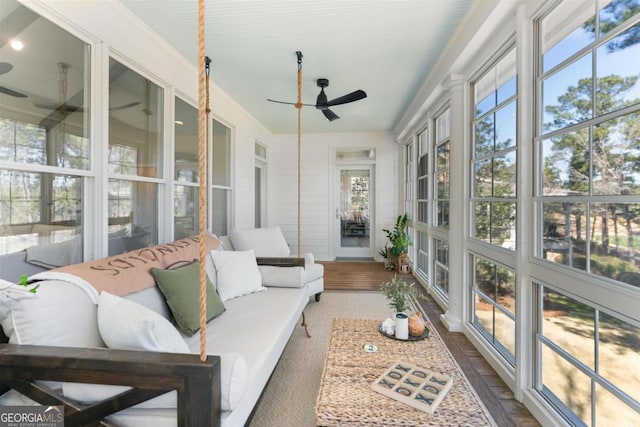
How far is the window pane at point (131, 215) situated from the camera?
7.31ft

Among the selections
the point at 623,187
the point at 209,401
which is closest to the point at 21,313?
the point at 209,401

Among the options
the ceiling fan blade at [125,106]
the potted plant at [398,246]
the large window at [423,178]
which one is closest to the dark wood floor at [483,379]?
the potted plant at [398,246]

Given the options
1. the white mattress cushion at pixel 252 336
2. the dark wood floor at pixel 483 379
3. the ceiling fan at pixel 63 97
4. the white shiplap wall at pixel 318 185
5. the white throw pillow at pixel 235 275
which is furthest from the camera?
the white shiplap wall at pixel 318 185

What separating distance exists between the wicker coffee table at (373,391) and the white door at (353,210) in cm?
434

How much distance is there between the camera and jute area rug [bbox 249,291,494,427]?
1.60 metres

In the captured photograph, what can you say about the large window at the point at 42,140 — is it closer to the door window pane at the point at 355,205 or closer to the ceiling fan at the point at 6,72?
the ceiling fan at the point at 6,72

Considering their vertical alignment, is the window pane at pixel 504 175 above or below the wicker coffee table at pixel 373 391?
above

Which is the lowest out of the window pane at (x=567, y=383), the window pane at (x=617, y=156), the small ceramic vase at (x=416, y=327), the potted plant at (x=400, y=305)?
the window pane at (x=567, y=383)

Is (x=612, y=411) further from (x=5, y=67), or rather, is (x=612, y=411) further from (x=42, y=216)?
(x=5, y=67)

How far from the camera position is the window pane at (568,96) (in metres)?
1.35

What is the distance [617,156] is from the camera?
3.92ft

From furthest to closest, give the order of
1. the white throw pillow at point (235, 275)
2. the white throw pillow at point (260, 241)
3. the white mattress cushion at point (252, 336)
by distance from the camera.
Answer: the white throw pillow at point (260, 241) → the white throw pillow at point (235, 275) → the white mattress cushion at point (252, 336)

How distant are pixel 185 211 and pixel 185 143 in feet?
2.42

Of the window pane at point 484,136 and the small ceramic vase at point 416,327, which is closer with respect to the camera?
the small ceramic vase at point 416,327
